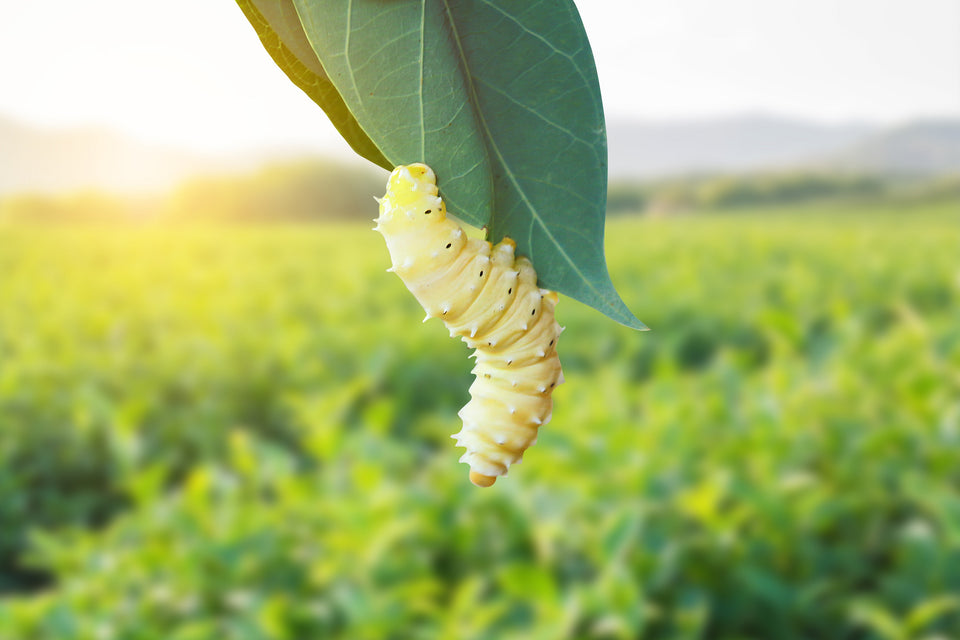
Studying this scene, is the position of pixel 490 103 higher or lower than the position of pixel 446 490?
lower

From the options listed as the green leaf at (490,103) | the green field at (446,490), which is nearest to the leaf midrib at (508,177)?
the green leaf at (490,103)

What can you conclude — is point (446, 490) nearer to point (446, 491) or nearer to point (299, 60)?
point (446, 491)

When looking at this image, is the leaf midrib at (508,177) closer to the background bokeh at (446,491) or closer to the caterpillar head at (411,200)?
the caterpillar head at (411,200)

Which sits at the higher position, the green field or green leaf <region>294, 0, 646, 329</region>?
the green field

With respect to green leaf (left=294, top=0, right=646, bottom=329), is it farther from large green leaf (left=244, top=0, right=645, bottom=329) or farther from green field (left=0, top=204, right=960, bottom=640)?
green field (left=0, top=204, right=960, bottom=640)

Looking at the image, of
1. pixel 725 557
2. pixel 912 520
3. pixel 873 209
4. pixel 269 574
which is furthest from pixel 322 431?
pixel 873 209

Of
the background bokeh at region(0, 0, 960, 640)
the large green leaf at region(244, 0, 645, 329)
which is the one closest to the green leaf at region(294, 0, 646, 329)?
the large green leaf at region(244, 0, 645, 329)

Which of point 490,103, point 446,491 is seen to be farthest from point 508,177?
point 446,491
